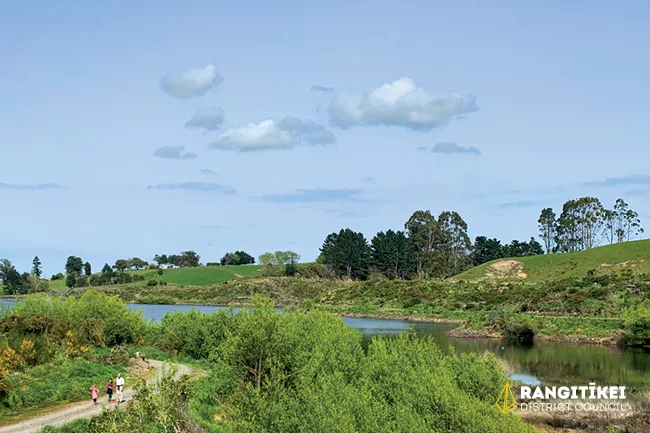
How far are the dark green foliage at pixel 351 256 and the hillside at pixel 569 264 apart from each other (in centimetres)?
4312

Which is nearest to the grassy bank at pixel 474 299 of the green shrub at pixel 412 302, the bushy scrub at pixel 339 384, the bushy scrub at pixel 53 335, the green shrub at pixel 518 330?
the green shrub at pixel 412 302

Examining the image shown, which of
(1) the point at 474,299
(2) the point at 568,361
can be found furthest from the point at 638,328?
(1) the point at 474,299

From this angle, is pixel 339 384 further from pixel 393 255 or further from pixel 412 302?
pixel 393 255

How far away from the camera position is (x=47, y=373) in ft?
125

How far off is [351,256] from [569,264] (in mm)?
69825

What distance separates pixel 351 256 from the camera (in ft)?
633

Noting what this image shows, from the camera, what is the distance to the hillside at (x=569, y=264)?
415 feet

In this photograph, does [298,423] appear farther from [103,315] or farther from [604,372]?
[103,315]

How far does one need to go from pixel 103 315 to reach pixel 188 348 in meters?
9.50

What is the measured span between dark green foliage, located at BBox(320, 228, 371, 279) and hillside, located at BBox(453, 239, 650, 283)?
141ft

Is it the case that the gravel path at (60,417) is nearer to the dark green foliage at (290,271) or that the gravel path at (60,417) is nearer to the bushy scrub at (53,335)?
the bushy scrub at (53,335)

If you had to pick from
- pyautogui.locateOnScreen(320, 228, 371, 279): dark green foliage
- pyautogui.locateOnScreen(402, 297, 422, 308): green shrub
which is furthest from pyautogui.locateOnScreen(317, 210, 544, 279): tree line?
pyautogui.locateOnScreen(402, 297, 422, 308): green shrub

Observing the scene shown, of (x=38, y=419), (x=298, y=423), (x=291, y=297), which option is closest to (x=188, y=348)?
(x=38, y=419)

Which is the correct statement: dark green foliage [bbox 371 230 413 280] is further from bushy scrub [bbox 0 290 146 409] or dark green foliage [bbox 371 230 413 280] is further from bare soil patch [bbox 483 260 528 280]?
bushy scrub [bbox 0 290 146 409]
